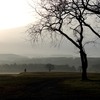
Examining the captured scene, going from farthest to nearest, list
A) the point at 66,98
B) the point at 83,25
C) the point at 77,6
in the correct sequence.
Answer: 1. the point at 83,25
2. the point at 77,6
3. the point at 66,98

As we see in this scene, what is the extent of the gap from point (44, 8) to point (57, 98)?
24.8 metres

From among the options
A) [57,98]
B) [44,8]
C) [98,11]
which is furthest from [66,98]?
[44,8]

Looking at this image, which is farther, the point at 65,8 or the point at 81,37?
the point at 81,37

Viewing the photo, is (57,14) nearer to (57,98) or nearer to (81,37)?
(81,37)

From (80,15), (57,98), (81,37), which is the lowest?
(57,98)

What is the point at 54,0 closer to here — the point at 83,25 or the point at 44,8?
the point at 44,8

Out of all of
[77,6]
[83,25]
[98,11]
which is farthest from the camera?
[83,25]

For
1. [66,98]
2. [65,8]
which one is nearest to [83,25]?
[65,8]

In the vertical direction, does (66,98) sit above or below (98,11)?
below

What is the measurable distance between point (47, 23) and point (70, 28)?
4.14 metres

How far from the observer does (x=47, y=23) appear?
156ft

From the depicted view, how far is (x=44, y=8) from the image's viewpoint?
47.5 metres

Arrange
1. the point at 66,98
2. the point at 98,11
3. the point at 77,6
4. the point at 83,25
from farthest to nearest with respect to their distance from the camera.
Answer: the point at 83,25 → the point at 77,6 → the point at 98,11 → the point at 66,98

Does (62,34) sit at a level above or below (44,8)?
below
